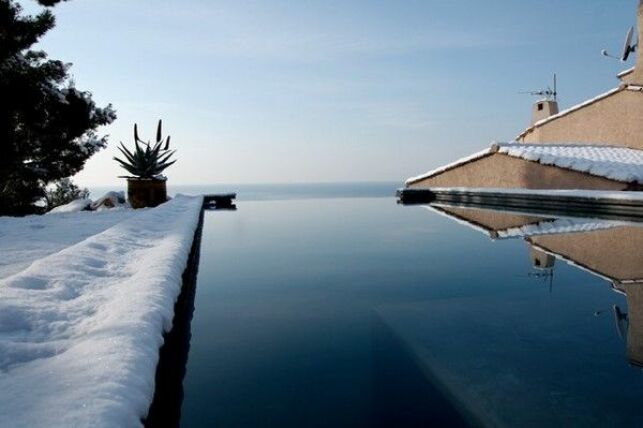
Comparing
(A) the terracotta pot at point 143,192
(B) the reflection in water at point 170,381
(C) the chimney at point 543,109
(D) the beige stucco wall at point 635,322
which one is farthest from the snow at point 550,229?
(C) the chimney at point 543,109

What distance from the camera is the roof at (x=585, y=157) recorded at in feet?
42.6

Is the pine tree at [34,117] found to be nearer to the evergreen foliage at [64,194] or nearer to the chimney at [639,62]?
the evergreen foliage at [64,194]

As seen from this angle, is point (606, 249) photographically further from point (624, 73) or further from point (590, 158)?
point (624, 73)

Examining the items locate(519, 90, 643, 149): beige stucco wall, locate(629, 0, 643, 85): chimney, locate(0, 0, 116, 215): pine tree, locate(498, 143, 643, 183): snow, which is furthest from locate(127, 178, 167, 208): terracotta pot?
locate(629, 0, 643, 85): chimney

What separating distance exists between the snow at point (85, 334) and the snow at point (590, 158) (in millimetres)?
13271

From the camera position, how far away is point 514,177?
52.8 ft

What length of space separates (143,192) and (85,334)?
9477 mm

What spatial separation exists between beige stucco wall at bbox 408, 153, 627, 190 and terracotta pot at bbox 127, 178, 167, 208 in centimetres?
1176

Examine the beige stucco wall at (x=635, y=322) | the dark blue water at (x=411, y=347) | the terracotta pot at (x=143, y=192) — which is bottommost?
the dark blue water at (x=411, y=347)

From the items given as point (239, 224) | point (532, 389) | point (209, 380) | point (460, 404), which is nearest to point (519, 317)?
point (532, 389)

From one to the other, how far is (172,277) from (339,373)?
3.98 feet

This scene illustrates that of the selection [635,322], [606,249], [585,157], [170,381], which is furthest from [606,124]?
[170,381]

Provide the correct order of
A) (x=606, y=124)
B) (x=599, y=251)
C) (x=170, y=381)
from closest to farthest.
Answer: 1. (x=170, y=381)
2. (x=599, y=251)
3. (x=606, y=124)

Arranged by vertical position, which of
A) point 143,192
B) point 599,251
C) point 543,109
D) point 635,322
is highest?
point 543,109
